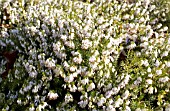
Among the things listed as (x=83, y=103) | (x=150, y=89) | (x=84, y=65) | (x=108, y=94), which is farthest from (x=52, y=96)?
(x=150, y=89)

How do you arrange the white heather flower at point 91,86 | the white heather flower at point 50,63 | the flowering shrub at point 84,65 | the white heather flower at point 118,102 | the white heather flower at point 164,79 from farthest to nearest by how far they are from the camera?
the white heather flower at point 164,79
the white heather flower at point 50,63
the flowering shrub at point 84,65
the white heather flower at point 91,86
the white heather flower at point 118,102

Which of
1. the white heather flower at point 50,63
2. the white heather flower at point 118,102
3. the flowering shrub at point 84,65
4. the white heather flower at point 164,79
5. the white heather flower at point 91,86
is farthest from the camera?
the white heather flower at point 164,79

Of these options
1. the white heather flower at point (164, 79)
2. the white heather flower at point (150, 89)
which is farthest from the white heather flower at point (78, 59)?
the white heather flower at point (164, 79)

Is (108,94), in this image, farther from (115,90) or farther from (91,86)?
(91,86)

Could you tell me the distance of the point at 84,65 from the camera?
609 centimetres

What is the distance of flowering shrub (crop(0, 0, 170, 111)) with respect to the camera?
19.3 feet

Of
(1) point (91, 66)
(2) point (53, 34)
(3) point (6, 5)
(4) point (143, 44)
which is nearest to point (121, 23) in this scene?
(4) point (143, 44)

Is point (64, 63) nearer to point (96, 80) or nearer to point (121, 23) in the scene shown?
point (96, 80)

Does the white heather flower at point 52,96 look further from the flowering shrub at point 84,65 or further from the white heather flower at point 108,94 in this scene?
the white heather flower at point 108,94

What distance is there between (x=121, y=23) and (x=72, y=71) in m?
2.37

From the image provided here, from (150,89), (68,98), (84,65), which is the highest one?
(84,65)

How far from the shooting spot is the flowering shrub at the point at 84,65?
5883mm

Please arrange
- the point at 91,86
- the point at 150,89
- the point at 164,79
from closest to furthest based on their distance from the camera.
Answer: the point at 91,86, the point at 150,89, the point at 164,79

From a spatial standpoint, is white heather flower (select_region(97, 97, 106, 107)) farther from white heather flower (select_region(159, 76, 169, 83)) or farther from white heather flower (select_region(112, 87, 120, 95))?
white heather flower (select_region(159, 76, 169, 83))
